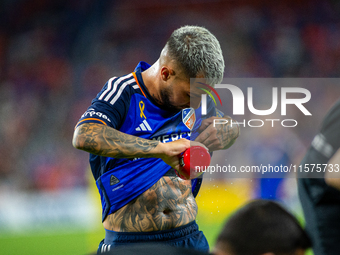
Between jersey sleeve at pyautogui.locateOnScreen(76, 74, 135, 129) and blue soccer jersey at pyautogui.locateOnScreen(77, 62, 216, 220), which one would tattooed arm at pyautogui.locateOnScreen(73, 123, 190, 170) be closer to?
jersey sleeve at pyautogui.locateOnScreen(76, 74, 135, 129)

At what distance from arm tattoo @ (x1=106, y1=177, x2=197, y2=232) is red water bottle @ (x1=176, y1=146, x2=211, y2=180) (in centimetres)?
37

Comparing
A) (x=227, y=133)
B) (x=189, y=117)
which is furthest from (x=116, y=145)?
(x=227, y=133)

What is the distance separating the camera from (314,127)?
6.86 m

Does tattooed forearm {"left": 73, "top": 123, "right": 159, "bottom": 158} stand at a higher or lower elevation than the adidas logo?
lower

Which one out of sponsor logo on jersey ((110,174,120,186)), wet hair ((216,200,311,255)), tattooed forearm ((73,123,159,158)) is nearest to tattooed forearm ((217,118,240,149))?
tattooed forearm ((73,123,159,158))

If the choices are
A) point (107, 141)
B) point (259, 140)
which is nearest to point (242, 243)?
point (107, 141)

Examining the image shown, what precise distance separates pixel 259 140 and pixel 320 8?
15.5 ft

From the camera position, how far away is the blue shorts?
192 centimetres

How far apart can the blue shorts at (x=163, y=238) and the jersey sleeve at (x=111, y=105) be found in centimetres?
64

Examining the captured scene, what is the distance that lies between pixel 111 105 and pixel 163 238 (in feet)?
2.76

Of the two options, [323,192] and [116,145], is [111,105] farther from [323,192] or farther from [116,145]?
[323,192]

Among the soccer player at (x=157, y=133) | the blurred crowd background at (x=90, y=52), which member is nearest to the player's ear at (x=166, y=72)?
the soccer player at (x=157, y=133)

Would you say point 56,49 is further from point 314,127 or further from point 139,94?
point 139,94

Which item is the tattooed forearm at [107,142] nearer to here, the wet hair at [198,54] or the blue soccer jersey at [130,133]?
the blue soccer jersey at [130,133]
